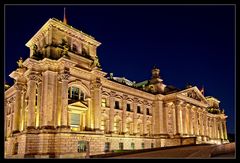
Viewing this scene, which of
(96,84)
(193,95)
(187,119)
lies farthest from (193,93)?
(96,84)

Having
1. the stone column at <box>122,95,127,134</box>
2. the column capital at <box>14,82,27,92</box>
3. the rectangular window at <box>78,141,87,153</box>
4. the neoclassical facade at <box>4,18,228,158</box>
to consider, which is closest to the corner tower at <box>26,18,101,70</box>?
the neoclassical facade at <box>4,18,228,158</box>

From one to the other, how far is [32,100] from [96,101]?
10.3 metres

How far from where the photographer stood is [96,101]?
44.8m

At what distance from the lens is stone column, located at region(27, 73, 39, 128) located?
3839 cm

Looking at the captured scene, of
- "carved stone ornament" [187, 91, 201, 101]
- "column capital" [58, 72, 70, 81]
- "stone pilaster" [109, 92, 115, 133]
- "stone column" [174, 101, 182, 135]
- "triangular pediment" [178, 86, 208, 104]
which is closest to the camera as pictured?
"column capital" [58, 72, 70, 81]

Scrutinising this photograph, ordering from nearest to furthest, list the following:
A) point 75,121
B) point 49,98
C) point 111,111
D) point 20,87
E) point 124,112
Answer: point 49,98 → point 75,121 → point 20,87 → point 111,111 → point 124,112

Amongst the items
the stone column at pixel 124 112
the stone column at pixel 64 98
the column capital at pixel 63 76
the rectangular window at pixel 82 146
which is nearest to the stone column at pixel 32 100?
the column capital at pixel 63 76

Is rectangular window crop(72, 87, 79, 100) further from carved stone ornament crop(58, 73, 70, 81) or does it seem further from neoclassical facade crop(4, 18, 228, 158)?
carved stone ornament crop(58, 73, 70, 81)

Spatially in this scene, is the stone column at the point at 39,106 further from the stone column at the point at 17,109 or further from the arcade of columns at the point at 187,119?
the arcade of columns at the point at 187,119

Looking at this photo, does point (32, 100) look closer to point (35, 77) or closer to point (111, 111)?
point (35, 77)
